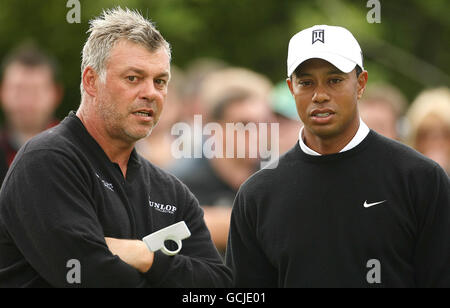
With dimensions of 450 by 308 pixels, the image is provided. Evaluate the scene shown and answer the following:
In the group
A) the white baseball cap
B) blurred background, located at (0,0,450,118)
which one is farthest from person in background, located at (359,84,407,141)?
the white baseball cap

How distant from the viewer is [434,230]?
16.2ft

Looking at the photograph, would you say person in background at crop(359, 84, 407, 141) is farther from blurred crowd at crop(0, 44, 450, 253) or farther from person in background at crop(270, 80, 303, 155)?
person in background at crop(270, 80, 303, 155)

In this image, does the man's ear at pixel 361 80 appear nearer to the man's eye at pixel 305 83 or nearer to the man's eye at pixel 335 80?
the man's eye at pixel 335 80

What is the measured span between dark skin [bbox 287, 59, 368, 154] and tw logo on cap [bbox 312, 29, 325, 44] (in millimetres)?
145

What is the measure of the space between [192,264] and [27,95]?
12.0 ft

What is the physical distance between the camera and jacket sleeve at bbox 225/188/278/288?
17.5ft

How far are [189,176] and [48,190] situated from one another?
258cm

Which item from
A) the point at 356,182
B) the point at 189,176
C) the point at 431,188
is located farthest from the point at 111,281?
the point at 189,176

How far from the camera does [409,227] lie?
4.96 m

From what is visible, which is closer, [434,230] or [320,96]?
[434,230]

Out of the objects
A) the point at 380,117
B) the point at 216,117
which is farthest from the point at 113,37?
the point at 380,117

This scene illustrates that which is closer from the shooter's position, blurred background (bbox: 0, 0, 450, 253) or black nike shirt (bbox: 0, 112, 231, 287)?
black nike shirt (bbox: 0, 112, 231, 287)

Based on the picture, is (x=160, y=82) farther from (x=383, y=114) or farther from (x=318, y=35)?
(x=383, y=114)
